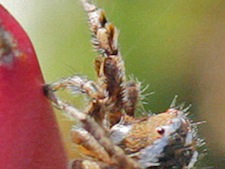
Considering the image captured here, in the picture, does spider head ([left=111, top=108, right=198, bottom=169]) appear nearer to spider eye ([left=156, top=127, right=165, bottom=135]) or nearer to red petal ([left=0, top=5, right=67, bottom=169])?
spider eye ([left=156, top=127, right=165, bottom=135])

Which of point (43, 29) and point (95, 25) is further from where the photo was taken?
point (43, 29)

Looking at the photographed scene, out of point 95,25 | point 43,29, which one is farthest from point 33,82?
point 43,29

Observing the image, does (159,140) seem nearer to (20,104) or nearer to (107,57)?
(107,57)

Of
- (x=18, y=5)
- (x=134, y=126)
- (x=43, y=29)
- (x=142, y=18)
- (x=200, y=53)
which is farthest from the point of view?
(x=200, y=53)

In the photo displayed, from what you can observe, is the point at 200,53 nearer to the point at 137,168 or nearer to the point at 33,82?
the point at 137,168

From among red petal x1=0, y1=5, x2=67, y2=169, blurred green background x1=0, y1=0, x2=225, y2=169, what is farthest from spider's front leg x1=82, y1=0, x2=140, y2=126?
blurred green background x1=0, y1=0, x2=225, y2=169

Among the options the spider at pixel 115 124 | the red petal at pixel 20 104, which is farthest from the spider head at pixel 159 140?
the red petal at pixel 20 104

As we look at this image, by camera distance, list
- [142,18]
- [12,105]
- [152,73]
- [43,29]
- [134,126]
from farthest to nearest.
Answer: [152,73], [142,18], [43,29], [134,126], [12,105]
